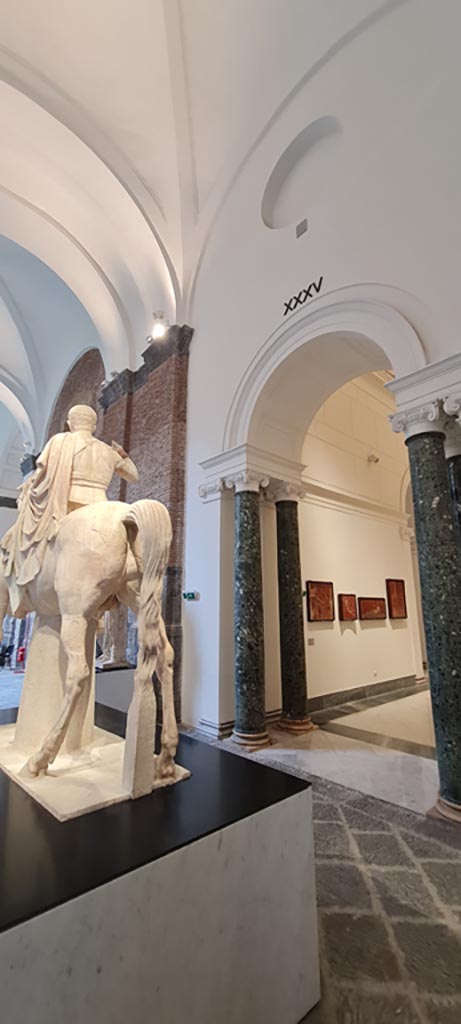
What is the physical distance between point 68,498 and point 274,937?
211 cm

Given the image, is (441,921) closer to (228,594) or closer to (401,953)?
(401,953)

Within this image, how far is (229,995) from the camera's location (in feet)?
4.48

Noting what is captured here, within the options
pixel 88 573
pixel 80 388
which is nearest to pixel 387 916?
pixel 88 573

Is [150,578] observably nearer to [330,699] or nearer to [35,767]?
[35,767]

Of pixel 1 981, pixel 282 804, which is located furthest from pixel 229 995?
pixel 1 981

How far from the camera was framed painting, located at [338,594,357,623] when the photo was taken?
6824mm

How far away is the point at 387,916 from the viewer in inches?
81.4

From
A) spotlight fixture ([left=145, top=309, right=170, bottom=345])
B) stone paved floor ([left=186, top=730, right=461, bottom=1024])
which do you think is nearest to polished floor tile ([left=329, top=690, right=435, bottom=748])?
stone paved floor ([left=186, top=730, right=461, bottom=1024])

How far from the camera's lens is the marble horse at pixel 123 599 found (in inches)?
71.1

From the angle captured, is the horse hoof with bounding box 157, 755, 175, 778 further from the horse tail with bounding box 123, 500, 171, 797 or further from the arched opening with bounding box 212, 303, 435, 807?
the arched opening with bounding box 212, 303, 435, 807

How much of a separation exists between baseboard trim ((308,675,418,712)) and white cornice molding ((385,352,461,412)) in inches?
173

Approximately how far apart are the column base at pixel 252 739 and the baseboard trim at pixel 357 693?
157cm

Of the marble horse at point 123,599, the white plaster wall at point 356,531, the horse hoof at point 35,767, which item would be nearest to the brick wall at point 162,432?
the white plaster wall at point 356,531

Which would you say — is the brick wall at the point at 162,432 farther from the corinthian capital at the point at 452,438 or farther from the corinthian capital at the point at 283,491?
the corinthian capital at the point at 452,438
